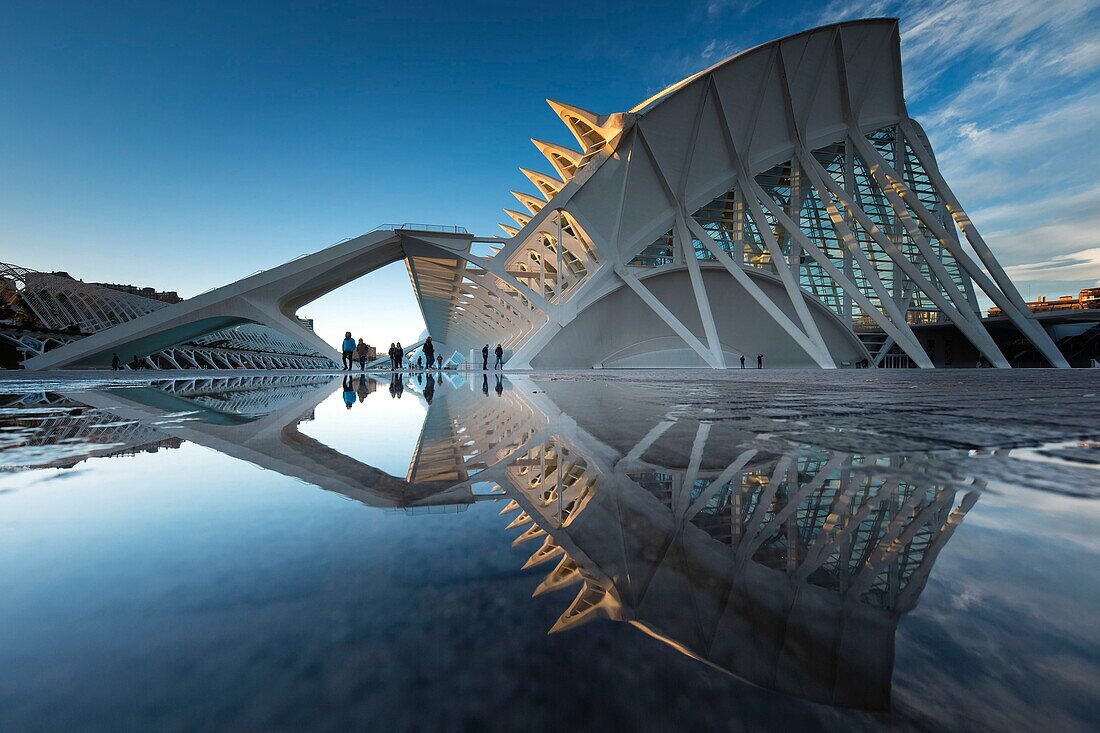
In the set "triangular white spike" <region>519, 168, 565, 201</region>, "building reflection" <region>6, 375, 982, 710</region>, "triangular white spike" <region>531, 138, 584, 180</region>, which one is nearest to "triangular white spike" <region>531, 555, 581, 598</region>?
"building reflection" <region>6, 375, 982, 710</region>

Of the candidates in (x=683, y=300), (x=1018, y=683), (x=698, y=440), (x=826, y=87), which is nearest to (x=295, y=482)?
(x=698, y=440)

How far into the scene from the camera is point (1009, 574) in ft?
2.67

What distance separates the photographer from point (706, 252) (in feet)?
84.6

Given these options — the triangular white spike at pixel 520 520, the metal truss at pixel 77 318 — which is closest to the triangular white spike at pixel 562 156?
the metal truss at pixel 77 318

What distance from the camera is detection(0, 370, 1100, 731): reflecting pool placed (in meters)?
0.52

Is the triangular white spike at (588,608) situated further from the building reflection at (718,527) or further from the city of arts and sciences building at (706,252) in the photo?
the city of arts and sciences building at (706,252)

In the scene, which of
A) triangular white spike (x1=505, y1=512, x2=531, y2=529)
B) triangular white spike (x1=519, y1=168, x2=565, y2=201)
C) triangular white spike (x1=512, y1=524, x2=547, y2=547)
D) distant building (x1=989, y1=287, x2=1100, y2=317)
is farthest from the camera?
distant building (x1=989, y1=287, x2=1100, y2=317)

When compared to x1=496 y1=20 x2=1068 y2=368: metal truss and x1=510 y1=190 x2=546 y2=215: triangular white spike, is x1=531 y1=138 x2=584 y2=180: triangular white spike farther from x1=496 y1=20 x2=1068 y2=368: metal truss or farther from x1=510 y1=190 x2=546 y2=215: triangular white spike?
x1=510 y1=190 x2=546 y2=215: triangular white spike

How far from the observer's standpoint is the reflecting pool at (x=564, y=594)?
0.52m

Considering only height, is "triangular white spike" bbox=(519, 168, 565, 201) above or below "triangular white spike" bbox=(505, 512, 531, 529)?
above

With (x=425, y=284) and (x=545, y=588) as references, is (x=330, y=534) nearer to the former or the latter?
(x=545, y=588)

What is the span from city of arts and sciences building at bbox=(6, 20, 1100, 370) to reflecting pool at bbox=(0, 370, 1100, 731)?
16.5m

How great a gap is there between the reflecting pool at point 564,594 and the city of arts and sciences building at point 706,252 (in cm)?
1652

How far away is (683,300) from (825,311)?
811 cm
